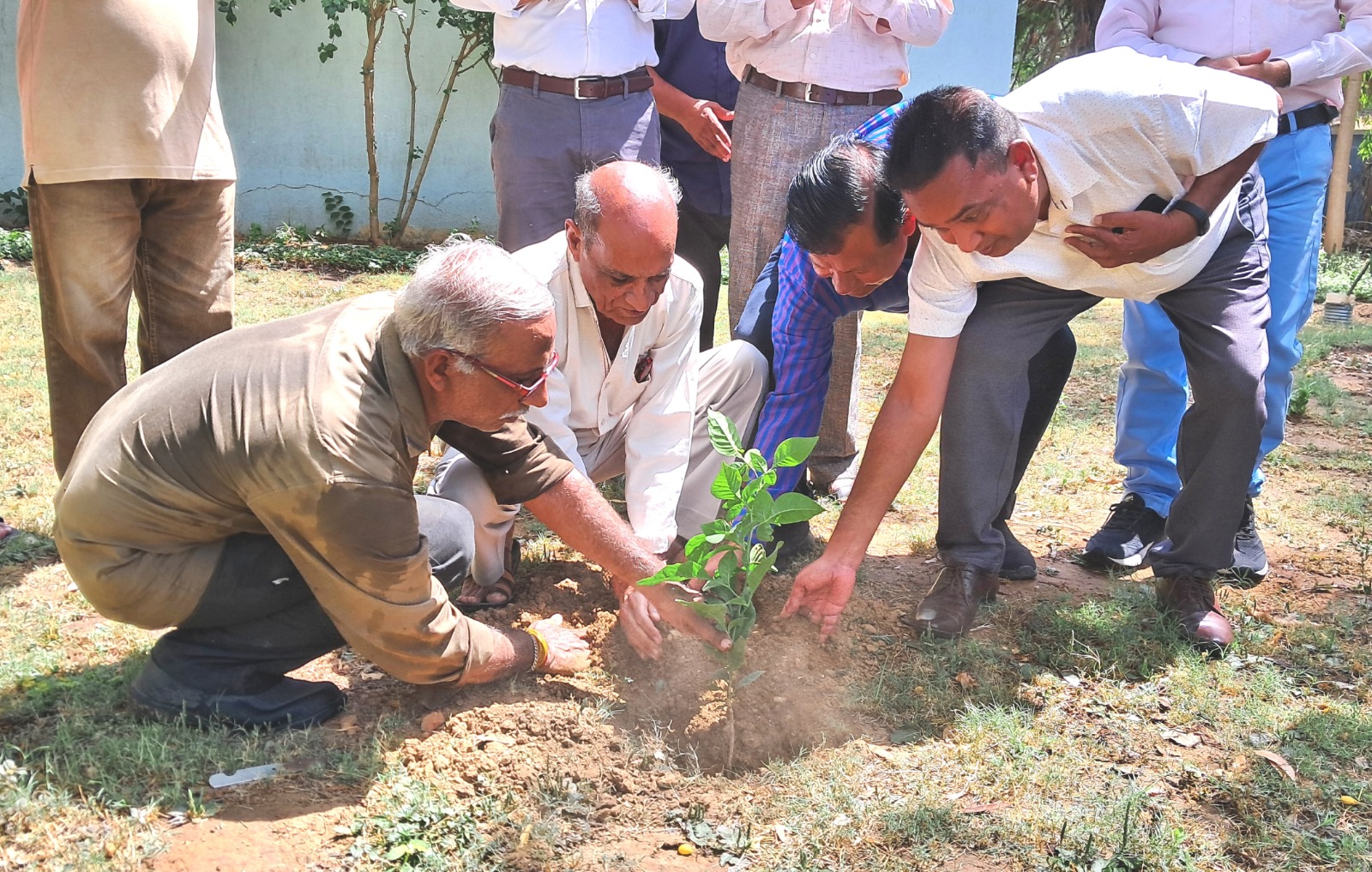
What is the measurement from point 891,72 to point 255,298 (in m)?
4.90

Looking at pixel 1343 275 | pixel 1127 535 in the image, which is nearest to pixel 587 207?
pixel 1127 535

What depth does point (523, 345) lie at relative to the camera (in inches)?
89.9

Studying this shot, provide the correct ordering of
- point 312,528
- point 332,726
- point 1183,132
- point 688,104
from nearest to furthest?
point 312,528
point 332,726
point 1183,132
point 688,104

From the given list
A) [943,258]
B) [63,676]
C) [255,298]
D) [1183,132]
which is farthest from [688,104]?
[255,298]

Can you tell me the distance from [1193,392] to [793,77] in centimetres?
173

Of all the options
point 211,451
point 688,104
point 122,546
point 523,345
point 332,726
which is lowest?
point 332,726

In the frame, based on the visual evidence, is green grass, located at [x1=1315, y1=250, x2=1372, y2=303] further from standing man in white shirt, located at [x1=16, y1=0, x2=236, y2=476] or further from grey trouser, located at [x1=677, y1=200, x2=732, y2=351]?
standing man in white shirt, located at [x1=16, y1=0, x2=236, y2=476]

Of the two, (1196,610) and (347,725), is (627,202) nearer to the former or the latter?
(347,725)

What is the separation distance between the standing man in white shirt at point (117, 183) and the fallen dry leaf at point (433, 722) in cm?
152

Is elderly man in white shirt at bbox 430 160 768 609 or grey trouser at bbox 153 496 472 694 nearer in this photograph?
grey trouser at bbox 153 496 472 694

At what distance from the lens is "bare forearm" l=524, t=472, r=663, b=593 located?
2799 millimetres

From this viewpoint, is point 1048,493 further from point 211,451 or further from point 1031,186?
point 211,451

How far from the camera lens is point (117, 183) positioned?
3.16 m

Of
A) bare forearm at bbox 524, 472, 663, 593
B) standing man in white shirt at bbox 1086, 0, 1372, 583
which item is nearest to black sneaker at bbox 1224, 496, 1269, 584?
standing man in white shirt at bbox 1086, 0, 1372, 583
